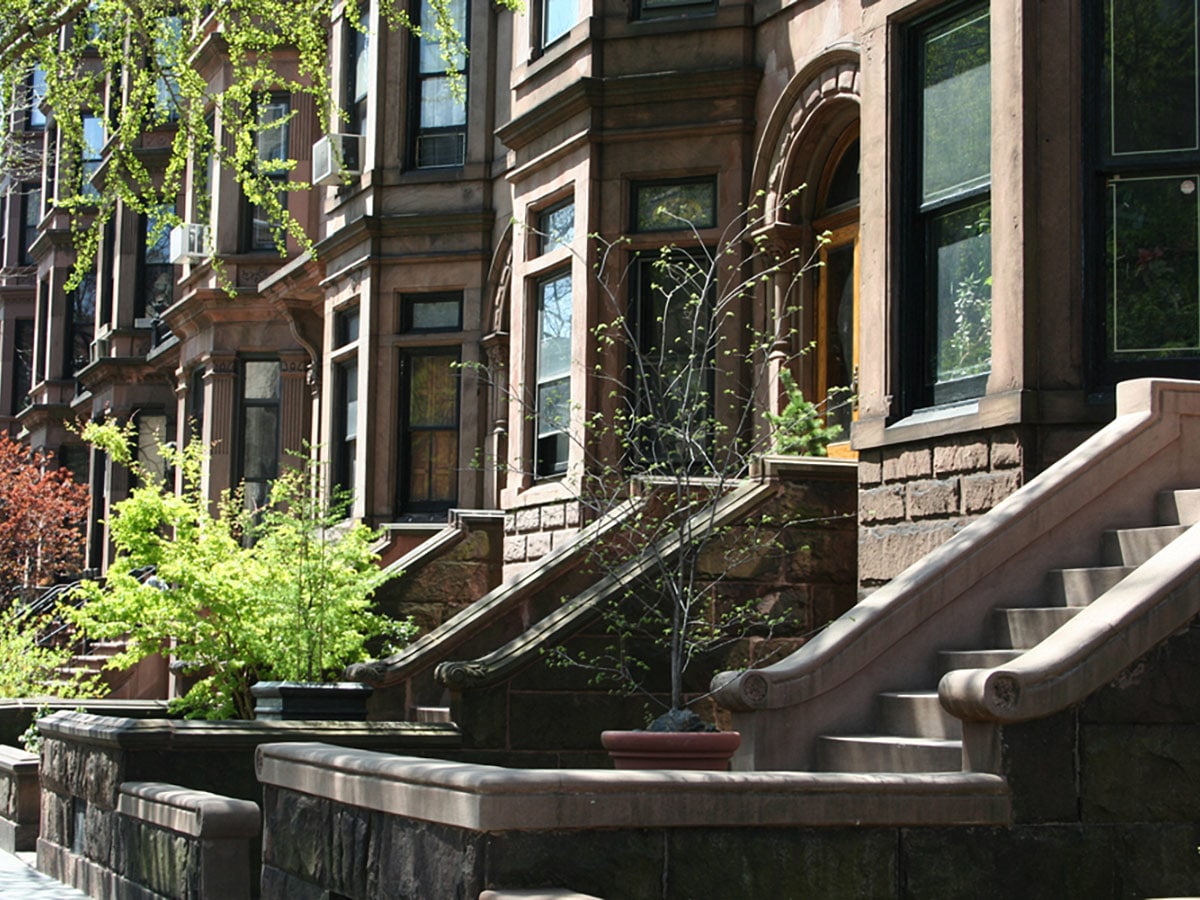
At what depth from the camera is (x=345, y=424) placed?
872 inches

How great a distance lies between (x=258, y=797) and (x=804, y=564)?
12.5ft

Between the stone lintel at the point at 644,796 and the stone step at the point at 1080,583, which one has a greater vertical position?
the stone step at the point at 1080,583

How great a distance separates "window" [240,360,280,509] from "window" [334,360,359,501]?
4.22m

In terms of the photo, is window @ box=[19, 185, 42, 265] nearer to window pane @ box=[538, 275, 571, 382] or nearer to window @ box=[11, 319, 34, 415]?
window @ box=[11, 319, 34, 415]

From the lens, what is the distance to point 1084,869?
794cm

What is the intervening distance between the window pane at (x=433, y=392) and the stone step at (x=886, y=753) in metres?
11.6

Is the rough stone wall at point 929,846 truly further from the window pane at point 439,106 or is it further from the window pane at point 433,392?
the window pane at point 439,106

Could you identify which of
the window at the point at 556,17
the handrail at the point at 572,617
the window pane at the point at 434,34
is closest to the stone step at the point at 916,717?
the handrail at the point at 572,617

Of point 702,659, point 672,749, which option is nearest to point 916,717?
point 672,749

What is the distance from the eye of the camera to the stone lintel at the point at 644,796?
21.9 ft

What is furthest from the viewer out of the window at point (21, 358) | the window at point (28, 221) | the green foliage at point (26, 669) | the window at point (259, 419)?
the window at point (28, 221)

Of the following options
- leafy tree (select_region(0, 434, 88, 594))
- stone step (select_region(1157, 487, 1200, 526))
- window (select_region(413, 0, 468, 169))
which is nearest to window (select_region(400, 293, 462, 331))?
window (select_region(413, 0, 468, 169))

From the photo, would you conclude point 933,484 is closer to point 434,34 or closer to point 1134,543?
point 1134,543

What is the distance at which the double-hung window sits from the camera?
34.2ft
